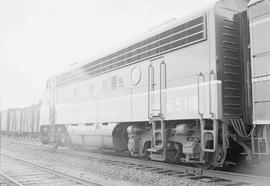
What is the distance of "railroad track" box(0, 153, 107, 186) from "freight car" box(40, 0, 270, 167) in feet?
7.86

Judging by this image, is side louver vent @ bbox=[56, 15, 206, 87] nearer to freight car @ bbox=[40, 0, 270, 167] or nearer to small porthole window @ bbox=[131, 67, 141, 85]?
freight car @ bbox=[40, 0, 270, 167]

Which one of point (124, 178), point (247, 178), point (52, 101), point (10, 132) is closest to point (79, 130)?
point (52, 101)

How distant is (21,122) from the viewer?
30.7m

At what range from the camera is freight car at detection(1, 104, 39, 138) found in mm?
26595

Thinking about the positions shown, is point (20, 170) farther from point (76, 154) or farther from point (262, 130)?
point (262, 130)

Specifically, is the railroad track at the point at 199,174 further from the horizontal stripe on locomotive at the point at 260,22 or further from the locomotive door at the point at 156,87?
the horizontal stripe on locomotive at the point at 260,22

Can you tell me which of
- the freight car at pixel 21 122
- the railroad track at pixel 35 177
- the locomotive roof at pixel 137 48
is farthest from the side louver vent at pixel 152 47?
the freight car at pixel 21 122

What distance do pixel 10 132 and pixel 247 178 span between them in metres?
32.9

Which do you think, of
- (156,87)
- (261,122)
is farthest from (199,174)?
(156,87)

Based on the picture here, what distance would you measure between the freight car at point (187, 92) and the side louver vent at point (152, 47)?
27 millimetres

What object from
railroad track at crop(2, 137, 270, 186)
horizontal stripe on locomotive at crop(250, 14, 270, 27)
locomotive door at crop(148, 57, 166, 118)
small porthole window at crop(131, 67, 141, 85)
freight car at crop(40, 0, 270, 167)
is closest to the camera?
horizontal stripe on locomotive at crop(250, 14, 270, 27)

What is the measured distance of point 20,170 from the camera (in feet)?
32.0

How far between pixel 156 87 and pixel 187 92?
1.37 metres

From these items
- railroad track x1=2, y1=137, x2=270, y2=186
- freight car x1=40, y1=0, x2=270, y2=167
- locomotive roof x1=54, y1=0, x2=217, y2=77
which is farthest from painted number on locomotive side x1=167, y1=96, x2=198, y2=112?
locomotive roof x1=54, y1=0, x2=217, y2=77
